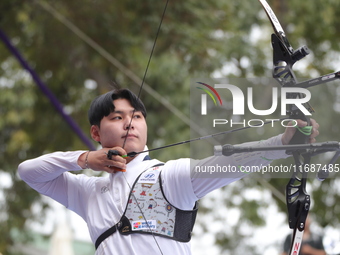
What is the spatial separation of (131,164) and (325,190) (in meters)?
3.90

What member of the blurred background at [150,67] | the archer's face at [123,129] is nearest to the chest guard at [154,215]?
the archer's face at [123,129]

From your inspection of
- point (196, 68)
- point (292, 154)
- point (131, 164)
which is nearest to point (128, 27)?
point (196, 68)

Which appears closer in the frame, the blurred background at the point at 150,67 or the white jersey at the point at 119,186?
the white jersey at the point at 119,186

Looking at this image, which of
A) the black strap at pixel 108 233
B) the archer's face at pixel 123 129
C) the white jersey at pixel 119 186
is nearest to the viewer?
the white jersey at pixel 119 186

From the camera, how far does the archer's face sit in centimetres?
179

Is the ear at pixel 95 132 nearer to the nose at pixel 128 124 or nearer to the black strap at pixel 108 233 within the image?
the nose at pixel 128 124

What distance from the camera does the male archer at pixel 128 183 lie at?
160 centimetres

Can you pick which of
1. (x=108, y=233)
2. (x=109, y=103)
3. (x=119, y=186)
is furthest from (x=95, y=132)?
(x=108, y=233)

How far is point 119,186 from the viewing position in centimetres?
176

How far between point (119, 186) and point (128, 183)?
3 centimetres

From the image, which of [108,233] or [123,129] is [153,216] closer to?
[108,233]

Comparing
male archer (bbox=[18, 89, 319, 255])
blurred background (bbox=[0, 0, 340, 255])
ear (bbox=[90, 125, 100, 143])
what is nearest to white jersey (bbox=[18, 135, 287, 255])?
male archer (bbox=[18, 89, 319, 255])

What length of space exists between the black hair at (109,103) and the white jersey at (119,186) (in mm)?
134

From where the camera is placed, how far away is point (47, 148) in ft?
19.8
